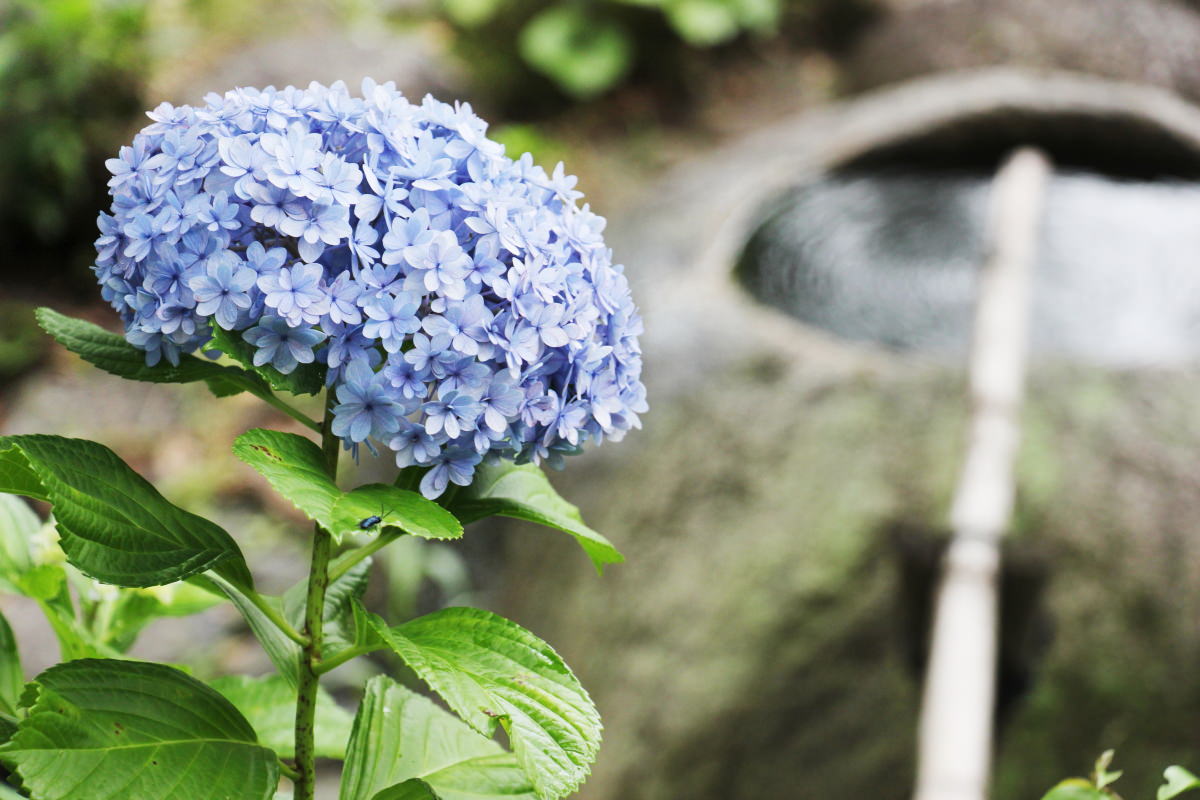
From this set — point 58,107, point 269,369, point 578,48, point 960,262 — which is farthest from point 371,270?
point 578,48

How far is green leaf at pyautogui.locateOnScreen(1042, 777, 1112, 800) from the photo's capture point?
1112mm

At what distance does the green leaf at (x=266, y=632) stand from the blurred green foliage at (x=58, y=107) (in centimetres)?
520

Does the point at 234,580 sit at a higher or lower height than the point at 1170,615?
lower

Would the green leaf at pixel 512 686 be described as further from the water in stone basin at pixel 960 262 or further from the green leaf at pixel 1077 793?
the water in stone basin at pixel 960 262

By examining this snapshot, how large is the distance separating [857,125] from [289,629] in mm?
3631

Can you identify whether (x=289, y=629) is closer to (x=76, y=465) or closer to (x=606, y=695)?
(x=76, y=465)

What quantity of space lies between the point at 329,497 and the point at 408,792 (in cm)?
32

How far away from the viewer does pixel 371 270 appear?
88cm

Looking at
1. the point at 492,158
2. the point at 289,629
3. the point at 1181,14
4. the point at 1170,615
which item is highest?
the point at 1181,14

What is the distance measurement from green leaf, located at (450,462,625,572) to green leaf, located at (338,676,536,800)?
0.75 feet

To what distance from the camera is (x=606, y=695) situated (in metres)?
2.96

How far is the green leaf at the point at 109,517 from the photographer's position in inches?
34.8

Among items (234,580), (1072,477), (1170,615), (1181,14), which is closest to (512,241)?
(234,580)

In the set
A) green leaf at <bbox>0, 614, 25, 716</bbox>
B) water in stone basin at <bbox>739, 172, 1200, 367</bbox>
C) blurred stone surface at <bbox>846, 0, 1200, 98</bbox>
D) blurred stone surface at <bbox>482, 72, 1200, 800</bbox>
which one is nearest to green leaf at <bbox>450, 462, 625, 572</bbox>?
green leaf at <bbox>0, 614, 25, 716</bbox>
